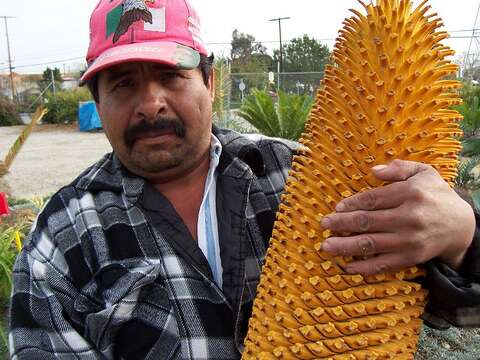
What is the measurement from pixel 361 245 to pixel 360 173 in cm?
15

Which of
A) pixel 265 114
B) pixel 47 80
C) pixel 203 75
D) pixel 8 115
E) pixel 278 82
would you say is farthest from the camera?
pixel 47 80

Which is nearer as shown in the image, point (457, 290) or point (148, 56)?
point (457, 290)

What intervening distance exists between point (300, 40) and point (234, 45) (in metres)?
7.77

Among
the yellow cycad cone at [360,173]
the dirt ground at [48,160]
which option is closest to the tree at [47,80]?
the dirt ground at [48,160]

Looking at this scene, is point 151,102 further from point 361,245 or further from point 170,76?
point 361,245

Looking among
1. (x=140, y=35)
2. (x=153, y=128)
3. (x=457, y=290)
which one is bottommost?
(x=457, y=290)

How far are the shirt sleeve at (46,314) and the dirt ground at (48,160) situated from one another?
24.1 ft

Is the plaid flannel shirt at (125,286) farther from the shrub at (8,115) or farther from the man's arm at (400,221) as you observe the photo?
the shrub at (8,115)

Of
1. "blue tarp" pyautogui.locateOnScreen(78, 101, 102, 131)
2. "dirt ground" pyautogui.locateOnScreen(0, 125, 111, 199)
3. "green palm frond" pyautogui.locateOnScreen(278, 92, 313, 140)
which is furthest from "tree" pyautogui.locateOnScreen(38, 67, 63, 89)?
"green palm frond" pyautogui.locateOnScreen(278, 92, 313, 140)

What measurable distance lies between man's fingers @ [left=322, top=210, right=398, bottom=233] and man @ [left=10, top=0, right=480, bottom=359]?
661 millimetres

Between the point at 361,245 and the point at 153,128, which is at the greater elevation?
the point at 153,128

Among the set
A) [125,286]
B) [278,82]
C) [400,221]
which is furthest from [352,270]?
[278,82]

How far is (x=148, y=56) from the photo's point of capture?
1573 mm

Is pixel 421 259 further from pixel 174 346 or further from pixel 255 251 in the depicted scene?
pixel 174 346
